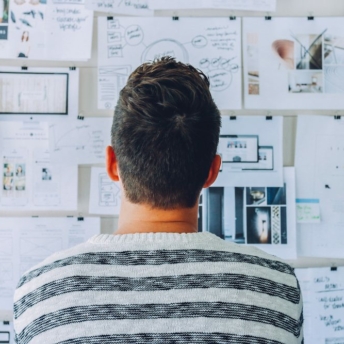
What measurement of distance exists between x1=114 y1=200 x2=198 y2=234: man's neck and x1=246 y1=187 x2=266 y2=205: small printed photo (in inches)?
27.8

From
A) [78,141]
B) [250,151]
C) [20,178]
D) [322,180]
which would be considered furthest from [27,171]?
[322,180]

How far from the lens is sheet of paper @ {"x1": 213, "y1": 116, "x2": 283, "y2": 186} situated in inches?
53.5

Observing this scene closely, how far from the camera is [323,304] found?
137cm

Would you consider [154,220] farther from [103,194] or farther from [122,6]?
[122,6]

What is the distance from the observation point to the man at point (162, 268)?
577mm

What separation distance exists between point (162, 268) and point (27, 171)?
894 millimetres

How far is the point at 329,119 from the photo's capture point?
1.38 m

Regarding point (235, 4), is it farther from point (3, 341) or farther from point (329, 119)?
point (3, 341)

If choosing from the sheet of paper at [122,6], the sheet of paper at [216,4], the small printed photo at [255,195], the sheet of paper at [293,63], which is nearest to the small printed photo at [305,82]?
the sheet of paper at [293,63]

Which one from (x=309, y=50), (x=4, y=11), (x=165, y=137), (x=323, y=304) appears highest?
(x=4, y=11)

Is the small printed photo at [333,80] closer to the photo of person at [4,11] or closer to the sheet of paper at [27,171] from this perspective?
the sheet of paper at [27,171]

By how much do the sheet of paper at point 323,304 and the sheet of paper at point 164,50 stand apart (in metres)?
0.61

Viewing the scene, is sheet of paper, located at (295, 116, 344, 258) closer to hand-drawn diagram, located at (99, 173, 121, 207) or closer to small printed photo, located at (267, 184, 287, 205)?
small printed photo, located at (267, 184, 287, 205)

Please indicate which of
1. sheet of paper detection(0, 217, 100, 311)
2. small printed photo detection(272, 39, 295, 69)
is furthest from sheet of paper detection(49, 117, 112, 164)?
small printed photo detection(272, 39, 295, 69)
